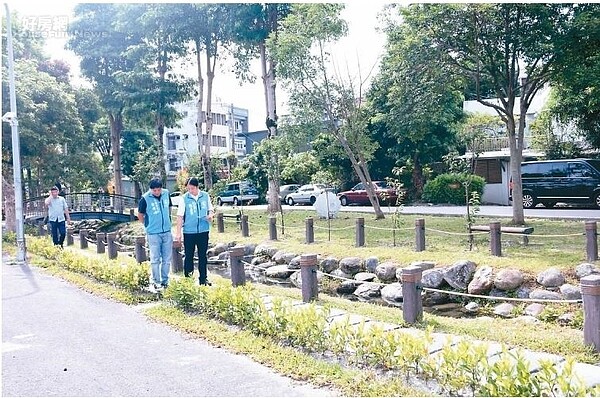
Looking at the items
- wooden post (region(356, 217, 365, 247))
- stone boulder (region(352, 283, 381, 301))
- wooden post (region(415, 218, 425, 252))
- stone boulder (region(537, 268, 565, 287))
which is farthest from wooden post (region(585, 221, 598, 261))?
wooden post (region(356, 217, 365, 247))

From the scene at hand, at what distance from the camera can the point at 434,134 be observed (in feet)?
88.9

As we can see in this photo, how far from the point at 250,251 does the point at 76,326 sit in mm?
9094

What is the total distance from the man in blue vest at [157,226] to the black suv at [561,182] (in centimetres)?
1679

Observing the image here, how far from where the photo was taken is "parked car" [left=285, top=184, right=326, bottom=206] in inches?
1252

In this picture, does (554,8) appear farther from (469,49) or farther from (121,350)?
(121,350)

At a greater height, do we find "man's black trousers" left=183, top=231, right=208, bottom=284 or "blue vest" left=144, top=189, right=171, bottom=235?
"blue vest" left=144, top=189, right=171, bottom=235

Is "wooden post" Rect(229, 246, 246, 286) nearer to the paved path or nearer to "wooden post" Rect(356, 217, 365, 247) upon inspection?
the paved path

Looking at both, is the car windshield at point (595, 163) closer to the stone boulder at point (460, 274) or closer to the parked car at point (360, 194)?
the parked car at point (360, 194)

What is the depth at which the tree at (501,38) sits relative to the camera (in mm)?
12117

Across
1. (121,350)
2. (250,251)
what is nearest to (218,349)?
(121,350)

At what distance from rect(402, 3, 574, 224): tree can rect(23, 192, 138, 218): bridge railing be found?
18370mm

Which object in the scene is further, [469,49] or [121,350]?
[469,49]

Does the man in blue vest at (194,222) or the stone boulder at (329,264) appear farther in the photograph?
the stone boulder at (329,264)

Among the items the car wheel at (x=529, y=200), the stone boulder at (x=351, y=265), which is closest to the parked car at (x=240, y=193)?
the car wheel at (x=529, y=200)
